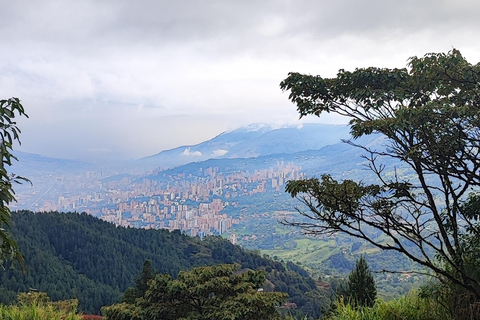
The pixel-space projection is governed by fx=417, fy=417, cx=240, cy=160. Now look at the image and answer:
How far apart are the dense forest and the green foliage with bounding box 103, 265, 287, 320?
31354 mm

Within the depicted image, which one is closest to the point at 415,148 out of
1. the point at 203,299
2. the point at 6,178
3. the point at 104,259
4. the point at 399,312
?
the point at 399,312

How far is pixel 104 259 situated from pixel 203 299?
45272 mm

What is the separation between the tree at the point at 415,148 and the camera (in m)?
3.21

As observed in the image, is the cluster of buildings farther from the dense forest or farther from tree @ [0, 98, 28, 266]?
tree @ [0, 98, 28, 266]

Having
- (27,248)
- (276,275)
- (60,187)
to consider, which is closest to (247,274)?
(276,275)

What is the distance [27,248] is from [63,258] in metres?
6.07

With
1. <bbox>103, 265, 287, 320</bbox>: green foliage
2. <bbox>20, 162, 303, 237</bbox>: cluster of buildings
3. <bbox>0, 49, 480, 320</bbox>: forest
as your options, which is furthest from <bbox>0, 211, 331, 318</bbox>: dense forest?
<bbox>20, 162, 303, 237</bbox>: cluster of buildings

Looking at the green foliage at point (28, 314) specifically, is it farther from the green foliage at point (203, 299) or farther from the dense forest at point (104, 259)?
the dense forest at point (104, 259)

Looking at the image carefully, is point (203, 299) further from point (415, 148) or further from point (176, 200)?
point (176, 200)

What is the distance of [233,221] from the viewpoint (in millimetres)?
120625

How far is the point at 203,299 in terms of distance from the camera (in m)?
6.50

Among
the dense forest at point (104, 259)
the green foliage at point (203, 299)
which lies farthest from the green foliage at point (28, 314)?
the dense forest at point (104, 259)

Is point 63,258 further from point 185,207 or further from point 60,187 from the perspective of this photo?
point 60,187

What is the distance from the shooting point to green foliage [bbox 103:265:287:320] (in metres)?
6.16
